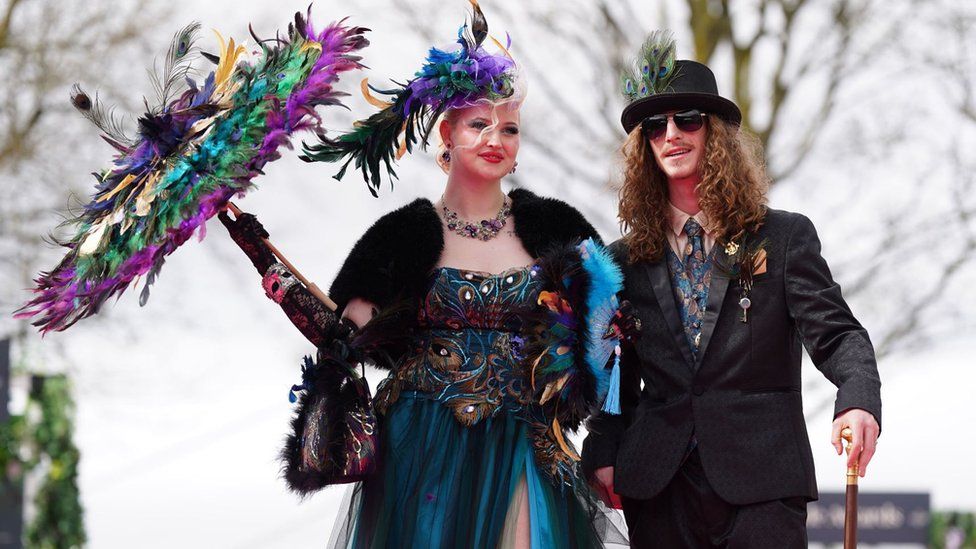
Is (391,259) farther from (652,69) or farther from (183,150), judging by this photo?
(652,69)

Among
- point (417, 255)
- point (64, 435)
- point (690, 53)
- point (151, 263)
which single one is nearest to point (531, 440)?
point (417, 255)

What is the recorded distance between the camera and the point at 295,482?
4281 millimetres

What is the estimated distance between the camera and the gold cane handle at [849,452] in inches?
149

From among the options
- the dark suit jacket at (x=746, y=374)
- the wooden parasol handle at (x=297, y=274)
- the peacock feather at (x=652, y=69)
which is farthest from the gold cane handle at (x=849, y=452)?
the wooden parasol handle at (x=297, y=274)

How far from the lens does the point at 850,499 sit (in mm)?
3828

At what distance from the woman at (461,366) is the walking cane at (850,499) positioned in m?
0.87

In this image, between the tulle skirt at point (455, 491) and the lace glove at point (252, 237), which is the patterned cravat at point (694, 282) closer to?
the tulle skirt at point (455, 491)

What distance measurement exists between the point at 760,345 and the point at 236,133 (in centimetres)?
177

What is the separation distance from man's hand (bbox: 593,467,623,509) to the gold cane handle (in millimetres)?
834

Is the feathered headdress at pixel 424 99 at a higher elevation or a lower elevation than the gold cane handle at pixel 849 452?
higher

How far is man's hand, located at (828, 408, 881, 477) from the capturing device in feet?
12.4

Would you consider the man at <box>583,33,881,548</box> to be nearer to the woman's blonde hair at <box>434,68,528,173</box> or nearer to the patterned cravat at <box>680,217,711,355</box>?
the patterned cravat at <box>680,217,711,355</box>

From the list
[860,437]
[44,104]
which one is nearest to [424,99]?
[860,437]

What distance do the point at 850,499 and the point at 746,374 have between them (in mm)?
532
